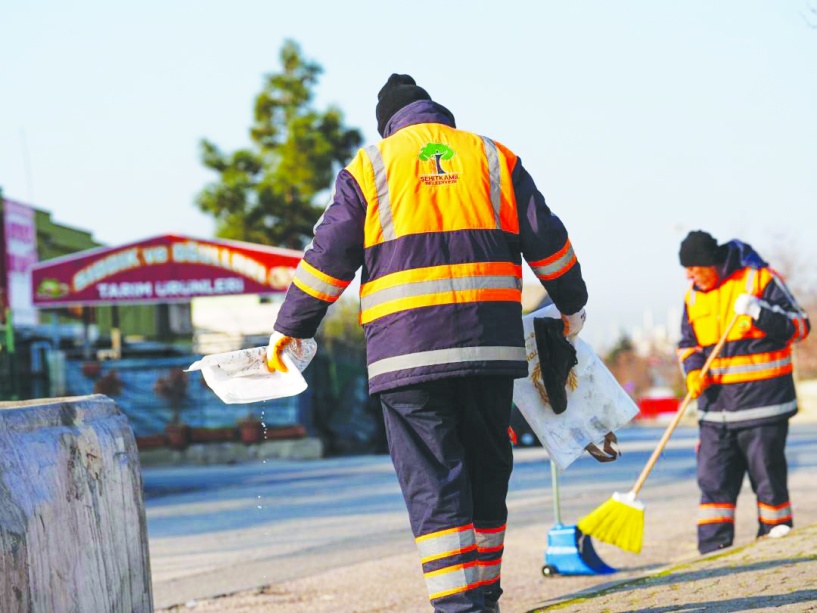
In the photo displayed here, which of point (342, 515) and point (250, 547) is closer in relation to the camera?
point (250, 547)

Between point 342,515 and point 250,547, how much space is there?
206 cm

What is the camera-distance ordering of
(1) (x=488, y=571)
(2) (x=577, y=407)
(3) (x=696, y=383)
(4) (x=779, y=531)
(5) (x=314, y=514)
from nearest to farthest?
(1) (x=488, y=571) < (2) (x=577, y=407) < (4) (x=779, y=531) < (3) (x=696, y=383) < (5) (x=314, y=514)

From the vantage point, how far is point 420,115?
14.0ft

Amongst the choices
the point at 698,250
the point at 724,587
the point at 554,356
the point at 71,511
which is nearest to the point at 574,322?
the point at 554,356

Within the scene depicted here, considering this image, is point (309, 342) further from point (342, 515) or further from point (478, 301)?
point (342, 515)

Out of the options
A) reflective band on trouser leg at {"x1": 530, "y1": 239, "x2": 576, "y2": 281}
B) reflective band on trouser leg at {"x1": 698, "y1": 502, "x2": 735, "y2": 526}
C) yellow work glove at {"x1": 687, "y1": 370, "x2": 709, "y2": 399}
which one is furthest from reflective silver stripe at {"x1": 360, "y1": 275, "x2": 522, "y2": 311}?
reflective band on trouser leg at {"x1": 698, "y1": 502, "x2": 735, "y2": 526}

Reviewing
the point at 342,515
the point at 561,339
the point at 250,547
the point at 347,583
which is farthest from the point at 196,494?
the point at 561,339

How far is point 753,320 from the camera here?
6.90 m

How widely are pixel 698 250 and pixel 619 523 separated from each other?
5.19ft

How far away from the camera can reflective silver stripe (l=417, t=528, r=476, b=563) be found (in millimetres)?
3852

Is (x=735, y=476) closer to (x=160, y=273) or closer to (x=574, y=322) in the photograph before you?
(x=574, y=322)

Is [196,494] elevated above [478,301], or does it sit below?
below

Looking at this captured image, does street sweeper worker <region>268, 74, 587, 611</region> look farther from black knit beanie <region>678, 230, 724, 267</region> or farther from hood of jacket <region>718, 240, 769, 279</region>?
hood of jacket <region>718, 240, 769, 279</region>

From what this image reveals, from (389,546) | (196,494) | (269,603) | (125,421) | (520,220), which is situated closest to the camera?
(125,421)
